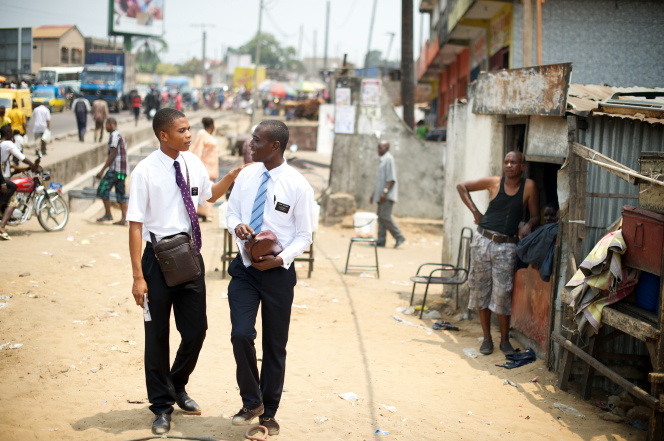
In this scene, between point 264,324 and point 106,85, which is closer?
point 264,324

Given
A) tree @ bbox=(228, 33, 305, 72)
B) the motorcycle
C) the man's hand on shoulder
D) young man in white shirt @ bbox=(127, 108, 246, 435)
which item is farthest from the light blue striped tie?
tree @ bbox=(228, 33, 305, 72)

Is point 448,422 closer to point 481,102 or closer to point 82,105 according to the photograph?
point 481,102

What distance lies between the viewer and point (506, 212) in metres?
5.38

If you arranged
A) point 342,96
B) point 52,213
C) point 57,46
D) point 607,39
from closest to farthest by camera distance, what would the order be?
point 52,213
point 607,39
point 342,96
point 57,46

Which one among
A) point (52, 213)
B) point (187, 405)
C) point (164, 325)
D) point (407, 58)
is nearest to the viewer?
point (164, 325)

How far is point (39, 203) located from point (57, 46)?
44339 millimetres

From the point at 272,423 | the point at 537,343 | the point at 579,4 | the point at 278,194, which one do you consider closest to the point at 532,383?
the point at 537,343

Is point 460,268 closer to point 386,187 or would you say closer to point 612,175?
point 612,175

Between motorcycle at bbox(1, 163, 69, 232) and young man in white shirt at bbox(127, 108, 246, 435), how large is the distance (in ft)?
21.6

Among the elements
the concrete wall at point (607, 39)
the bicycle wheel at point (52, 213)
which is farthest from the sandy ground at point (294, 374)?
the concrete wall at point (607, 39)

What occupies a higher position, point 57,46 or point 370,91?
point 57,46

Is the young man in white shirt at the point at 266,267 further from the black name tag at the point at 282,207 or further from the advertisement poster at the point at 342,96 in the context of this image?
the advertisement poster at the point at 342,96

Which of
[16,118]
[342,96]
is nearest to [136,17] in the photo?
[16,118]

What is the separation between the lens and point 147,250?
11.1 feet
